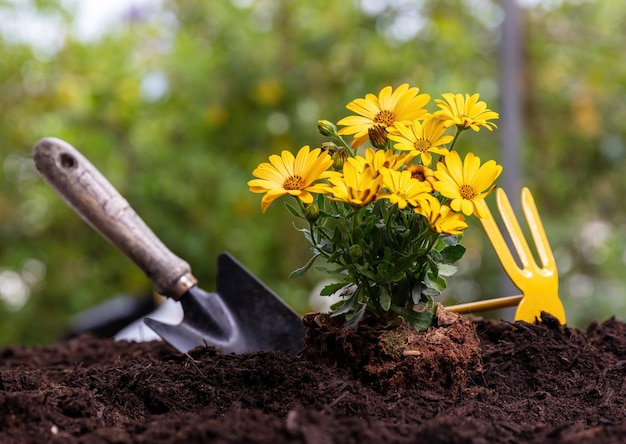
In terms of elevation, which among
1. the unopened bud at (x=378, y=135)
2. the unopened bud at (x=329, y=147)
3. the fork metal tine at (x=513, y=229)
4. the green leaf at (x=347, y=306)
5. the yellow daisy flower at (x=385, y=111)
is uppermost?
the fork metal tine at (x=513, y=229)

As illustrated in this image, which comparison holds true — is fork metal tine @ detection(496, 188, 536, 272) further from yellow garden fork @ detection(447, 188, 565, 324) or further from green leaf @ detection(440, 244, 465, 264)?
green leaf @ detection(440, 244, 465, 264)

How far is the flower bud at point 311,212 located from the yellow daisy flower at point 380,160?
77 mm

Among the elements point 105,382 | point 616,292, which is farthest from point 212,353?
point 616,292

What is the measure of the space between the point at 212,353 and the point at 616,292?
247 centimetres

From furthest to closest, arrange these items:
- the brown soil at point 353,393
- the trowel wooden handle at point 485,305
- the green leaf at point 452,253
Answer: the trowel wooden handle at point 485,305 → the green leaf at point 452,253 → the brown soil at point 353,393

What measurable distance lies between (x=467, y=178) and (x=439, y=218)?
0.28 feet

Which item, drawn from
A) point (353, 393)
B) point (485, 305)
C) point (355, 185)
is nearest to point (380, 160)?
point (355, 185)

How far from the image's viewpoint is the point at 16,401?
83cm

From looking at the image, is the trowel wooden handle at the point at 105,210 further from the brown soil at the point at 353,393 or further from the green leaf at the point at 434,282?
the green leaf at the point at 434,282

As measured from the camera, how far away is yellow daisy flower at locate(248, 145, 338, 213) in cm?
92

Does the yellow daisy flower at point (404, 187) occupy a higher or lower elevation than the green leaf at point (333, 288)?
higher

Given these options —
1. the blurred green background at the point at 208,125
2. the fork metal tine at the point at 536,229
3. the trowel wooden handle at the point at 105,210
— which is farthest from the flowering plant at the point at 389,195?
the blurred green background at the point at 208,125

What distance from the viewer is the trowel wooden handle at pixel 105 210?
1294 millimetres

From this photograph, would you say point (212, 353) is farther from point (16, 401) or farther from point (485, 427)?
point (485, 427)
